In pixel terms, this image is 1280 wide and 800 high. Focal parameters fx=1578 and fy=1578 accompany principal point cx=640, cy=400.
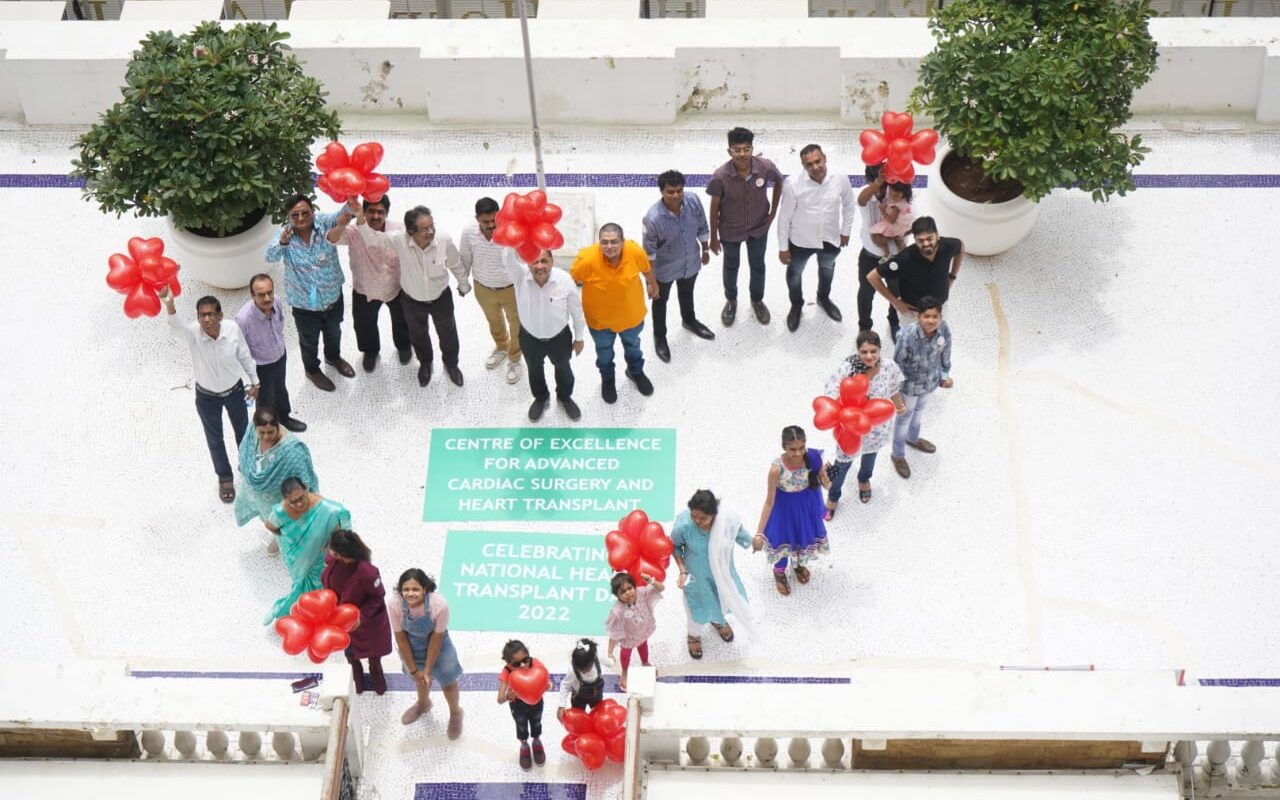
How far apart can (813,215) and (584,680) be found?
303 cm

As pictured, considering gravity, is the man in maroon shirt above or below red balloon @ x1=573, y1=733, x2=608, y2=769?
above

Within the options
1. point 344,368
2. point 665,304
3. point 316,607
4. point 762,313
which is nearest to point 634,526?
point 316,607

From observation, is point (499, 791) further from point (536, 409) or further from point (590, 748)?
point (536, 409)

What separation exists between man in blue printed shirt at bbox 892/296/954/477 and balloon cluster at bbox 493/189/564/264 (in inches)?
70.9

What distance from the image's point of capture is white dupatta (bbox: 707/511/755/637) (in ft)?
22.7

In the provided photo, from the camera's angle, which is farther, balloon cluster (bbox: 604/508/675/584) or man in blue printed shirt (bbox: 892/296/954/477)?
man in blue printed shirt (bbox: 892/296/954/477)

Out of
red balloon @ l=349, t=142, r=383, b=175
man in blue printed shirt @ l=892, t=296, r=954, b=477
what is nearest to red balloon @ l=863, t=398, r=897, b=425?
man in blue printed shirt @ l=892, t=296, r=954, b=477

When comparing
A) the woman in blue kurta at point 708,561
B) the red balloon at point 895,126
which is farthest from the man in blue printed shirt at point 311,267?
the red balloon at point 895,126

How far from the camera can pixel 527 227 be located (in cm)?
771

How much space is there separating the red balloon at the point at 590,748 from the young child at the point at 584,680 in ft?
0.42

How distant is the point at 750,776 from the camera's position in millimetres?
6355

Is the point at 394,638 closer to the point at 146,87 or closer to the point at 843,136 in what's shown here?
the point at 146,87

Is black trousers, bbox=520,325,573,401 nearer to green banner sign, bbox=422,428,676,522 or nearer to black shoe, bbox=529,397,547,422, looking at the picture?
black shoe, bbox=529,397,547,422

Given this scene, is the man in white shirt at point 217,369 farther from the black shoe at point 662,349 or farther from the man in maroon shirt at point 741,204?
the man in maroon shirt at point 741,204
